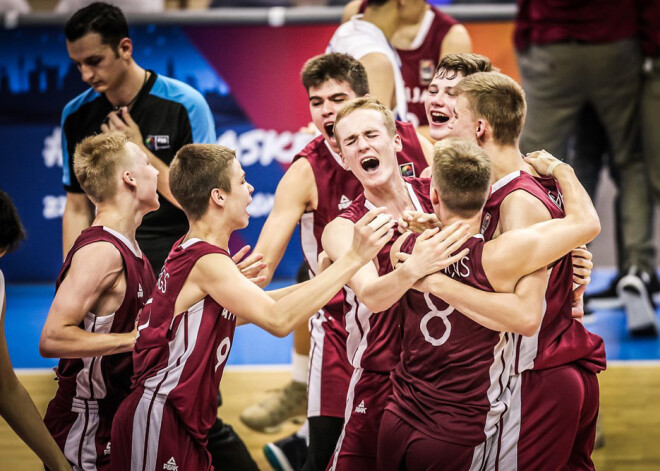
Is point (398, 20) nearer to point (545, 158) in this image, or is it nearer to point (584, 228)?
point (545, 158)

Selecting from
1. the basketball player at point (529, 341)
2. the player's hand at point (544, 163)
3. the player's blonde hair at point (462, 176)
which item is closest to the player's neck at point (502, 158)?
the basketball player at point (529, 341)

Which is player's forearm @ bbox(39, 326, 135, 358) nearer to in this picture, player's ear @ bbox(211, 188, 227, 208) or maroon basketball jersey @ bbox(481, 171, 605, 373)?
player's ear @ bbox(211, 188, 227, 208)

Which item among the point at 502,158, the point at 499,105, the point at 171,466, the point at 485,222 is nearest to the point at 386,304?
the point at 485,222

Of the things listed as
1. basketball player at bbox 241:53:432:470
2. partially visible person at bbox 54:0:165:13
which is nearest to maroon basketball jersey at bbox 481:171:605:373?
basketball player at bbox 241:53:432:470

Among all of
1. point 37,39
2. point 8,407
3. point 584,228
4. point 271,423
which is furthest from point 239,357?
point 584,228

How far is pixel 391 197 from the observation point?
12.7 feet

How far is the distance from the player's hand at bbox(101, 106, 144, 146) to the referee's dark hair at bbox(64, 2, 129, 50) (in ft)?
1.12

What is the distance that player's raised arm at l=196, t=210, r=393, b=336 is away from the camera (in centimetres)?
346

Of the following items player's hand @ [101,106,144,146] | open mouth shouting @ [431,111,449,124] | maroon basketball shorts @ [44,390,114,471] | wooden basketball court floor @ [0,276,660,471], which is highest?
open mouth shouting @ [431,111,449,124]

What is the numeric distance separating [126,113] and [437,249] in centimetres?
251

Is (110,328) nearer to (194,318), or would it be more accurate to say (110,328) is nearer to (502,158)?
(194,318)

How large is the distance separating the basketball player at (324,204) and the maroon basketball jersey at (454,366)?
3.28 ft

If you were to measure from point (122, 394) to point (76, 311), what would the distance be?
1.55ft

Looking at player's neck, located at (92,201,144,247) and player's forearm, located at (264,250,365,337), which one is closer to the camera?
player's forearm, located at (264,250,365,337)
